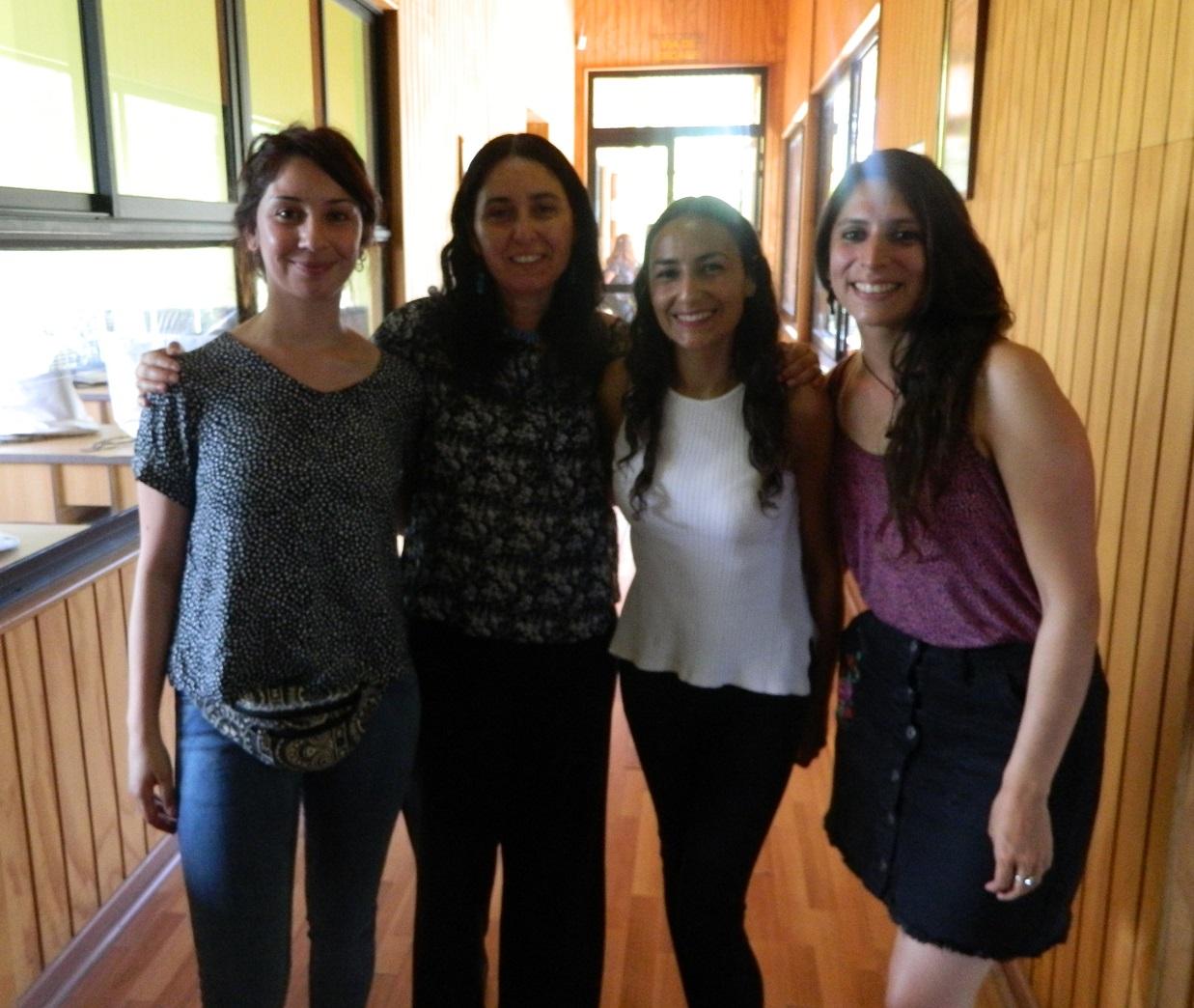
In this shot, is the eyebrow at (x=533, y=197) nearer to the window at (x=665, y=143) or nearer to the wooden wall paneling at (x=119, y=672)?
the wooden wall paneling at (x=119, y=672)

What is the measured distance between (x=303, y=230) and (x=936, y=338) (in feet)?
2.63

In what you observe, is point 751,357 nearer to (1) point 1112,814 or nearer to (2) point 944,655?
(2) point 944,655

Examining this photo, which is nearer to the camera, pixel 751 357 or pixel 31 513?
pixel 751 357

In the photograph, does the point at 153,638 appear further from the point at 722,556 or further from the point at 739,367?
the point at 739,367

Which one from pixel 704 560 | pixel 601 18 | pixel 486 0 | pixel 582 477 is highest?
pixel 601 18

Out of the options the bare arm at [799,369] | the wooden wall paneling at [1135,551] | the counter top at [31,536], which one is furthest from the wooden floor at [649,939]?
the bare arm at [799,369]

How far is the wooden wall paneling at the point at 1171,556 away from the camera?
1296 millimetres

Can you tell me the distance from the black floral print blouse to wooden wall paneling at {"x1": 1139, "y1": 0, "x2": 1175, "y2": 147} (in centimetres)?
85

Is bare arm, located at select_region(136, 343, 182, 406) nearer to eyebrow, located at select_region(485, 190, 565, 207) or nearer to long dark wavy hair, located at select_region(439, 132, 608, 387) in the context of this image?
long dark wavy hair, located at select_region(439, 132, 608, 387)

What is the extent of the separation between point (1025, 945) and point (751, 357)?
852mm

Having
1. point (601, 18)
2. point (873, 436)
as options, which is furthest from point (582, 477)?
point (601, 18)

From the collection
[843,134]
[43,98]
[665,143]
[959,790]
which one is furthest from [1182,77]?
[665,143]

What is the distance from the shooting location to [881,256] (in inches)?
50.0

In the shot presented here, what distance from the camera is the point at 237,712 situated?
1.25m
